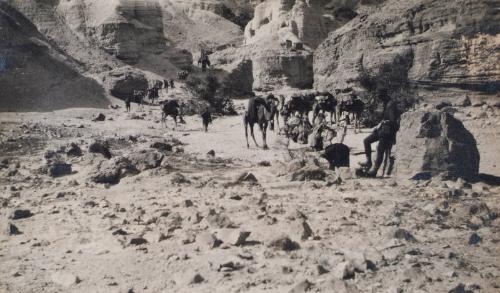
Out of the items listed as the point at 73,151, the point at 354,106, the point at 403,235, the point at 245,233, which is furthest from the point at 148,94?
Answer: the point at 403,235

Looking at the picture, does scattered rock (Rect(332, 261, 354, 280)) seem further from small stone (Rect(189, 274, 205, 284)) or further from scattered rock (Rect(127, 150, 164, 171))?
scattered rock (Rect(127, 150, 164, 171))

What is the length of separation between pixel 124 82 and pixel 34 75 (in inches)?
216

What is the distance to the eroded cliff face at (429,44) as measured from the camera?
17734mm

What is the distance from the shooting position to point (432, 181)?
7.60 meters

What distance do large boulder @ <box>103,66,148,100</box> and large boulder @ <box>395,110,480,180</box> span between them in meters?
25.8

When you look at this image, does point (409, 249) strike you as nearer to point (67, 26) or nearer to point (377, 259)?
point (377, 259)

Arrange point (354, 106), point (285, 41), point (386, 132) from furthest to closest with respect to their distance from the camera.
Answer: point (285, 41) < point (354, 106) < point (386, 132)

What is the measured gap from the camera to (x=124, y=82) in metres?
32.7

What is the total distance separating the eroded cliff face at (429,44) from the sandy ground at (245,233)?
9.69 metres

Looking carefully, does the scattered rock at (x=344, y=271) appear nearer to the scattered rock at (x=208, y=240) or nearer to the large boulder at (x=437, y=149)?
the scattered rock at (x=208, y=240)

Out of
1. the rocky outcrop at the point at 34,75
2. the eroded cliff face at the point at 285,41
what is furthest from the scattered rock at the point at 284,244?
the eroded cliff face at the point at 285,41

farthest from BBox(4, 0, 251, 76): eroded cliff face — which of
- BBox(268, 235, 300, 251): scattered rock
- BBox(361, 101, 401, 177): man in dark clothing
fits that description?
BBox(268, 235, 300, 251): scattered rock

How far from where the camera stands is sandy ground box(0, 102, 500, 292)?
4.25m

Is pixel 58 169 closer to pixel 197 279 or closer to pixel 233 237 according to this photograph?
pixel 233 237
